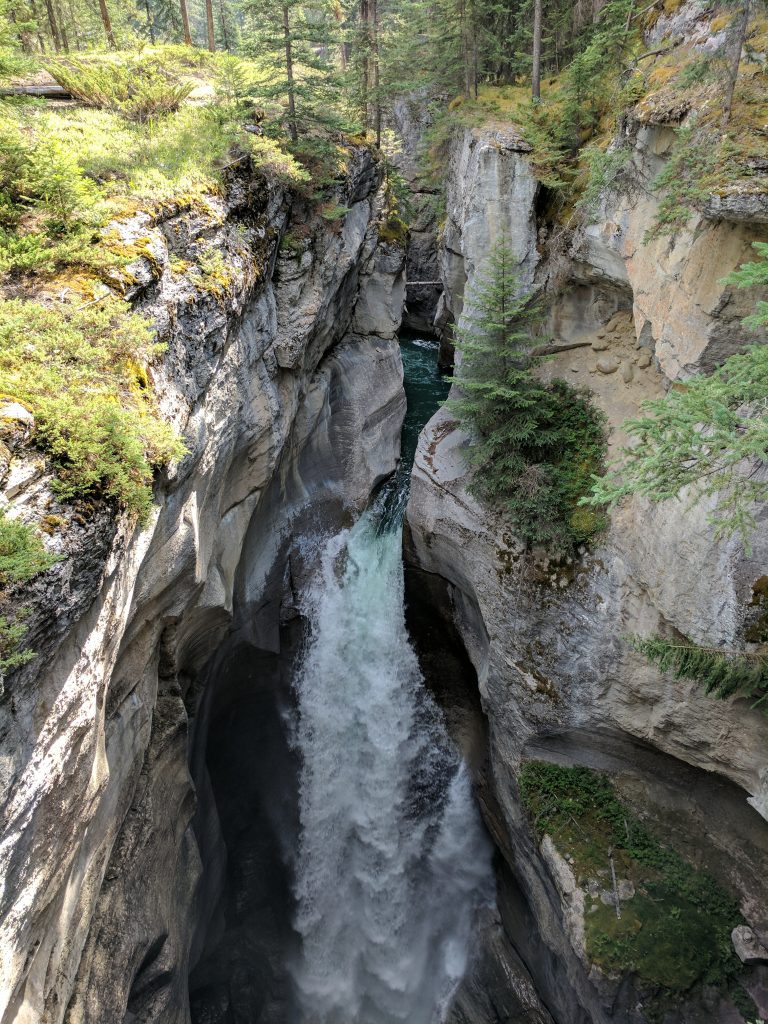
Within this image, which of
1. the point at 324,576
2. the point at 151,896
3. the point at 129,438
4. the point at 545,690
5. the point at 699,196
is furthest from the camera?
the point at 324,576

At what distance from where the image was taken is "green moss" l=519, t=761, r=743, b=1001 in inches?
366

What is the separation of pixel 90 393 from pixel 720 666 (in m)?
8.91

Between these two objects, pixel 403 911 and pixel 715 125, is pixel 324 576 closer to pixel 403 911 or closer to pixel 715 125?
pixel 403 911

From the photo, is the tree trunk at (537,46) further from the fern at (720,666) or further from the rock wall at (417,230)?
the rock wall at (417,230)

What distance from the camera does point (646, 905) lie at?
387 inches

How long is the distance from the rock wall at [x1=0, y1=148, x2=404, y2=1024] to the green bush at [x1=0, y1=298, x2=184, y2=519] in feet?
1.27

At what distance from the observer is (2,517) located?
4.91 metres

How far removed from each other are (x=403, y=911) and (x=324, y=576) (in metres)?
8.45

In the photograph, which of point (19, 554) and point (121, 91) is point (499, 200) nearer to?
point (121, 91)

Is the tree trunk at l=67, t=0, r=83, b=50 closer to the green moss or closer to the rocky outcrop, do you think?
the rocky outcrop

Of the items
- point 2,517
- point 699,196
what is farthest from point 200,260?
point 699,196

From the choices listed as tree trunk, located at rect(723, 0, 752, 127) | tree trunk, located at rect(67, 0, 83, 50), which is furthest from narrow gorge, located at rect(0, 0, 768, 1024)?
tree trunk, located at rect(67, 0, 83, 50)

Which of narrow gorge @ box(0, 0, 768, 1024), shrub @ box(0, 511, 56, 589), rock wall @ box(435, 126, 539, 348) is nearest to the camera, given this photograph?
shrub @ box(0, 511, 56, 589)

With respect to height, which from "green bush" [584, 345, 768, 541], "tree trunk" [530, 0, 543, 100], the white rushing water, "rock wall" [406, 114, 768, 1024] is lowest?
the white rushing water
